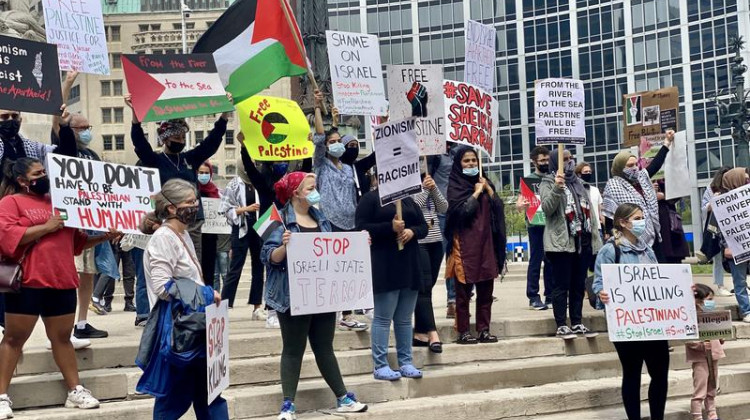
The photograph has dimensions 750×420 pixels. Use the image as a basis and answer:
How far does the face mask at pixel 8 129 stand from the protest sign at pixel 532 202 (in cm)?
649

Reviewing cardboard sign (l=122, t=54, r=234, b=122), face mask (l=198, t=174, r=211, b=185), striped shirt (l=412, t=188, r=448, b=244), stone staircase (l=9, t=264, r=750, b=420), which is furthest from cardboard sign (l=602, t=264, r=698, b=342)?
face mask (l=198, t=174, r=211, b=185)

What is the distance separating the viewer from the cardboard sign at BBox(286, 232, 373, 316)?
7707 mm

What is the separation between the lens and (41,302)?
7.23 metres

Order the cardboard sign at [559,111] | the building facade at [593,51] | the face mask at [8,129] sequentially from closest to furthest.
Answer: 1. the face mask at [8,129]
2. the cardboard sign at [559,111]
3. the building facade at [593,51]

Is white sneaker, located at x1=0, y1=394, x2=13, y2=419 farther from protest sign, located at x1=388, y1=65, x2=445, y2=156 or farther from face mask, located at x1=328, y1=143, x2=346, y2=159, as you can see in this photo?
protest sign, located at x1=388, y1=65, x2=445, y2=156

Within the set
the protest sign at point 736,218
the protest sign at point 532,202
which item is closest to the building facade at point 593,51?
the protest sign at point 532,202

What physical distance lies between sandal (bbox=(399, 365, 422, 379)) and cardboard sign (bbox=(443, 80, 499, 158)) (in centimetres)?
268

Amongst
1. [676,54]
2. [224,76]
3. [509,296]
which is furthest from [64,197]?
[676,54]

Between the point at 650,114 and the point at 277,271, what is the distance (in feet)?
23.5

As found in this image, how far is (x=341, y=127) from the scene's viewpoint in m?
16.7

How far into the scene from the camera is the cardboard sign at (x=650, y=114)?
42.8ft

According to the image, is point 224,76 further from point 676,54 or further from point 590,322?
point 676,54

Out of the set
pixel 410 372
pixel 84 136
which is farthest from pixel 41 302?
pixel 410 372

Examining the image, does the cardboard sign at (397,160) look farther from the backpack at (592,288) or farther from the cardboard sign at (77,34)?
the cardboard sign at (77,34)
